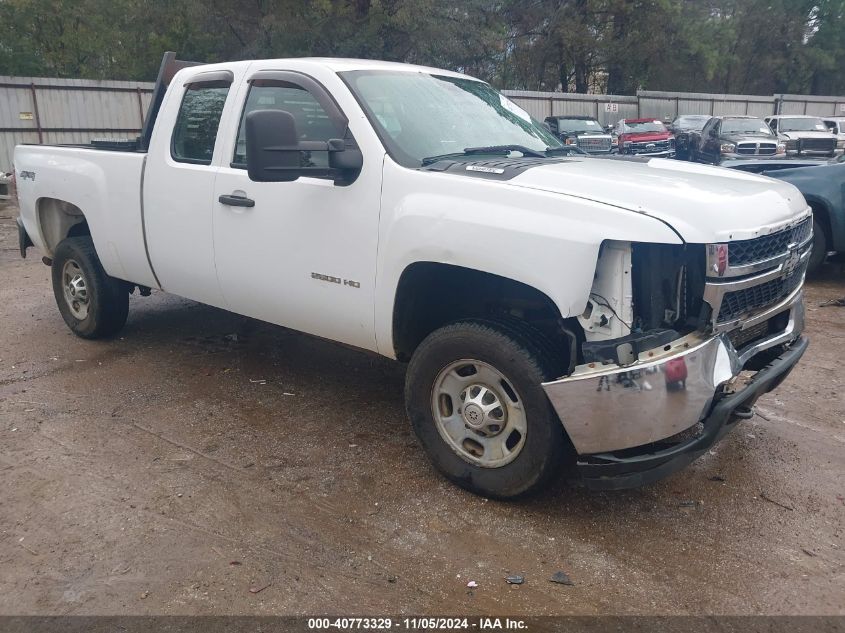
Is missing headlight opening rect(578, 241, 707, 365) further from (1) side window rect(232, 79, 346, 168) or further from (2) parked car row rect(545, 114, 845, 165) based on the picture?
(2) parked car row rect(545, 114, 845, 165)

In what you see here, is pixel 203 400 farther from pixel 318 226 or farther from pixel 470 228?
pixel 470 228

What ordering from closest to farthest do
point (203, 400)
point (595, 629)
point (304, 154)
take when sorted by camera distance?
point (595, 629)
point (304, 154)
point (203, 400)

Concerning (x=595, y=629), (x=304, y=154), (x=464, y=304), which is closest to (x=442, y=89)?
(x=304, y=154)

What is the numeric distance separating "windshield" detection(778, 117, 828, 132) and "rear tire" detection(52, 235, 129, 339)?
824 inches

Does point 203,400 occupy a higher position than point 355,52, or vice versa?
point 355,52

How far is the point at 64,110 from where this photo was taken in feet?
65.5

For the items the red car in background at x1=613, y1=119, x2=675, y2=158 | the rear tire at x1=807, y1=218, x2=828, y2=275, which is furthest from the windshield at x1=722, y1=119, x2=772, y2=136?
the rear tire at x1=807, y1=218, x2=828, y2=275

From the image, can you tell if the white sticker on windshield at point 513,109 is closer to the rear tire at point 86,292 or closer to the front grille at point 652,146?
the rear tire at point 86,292

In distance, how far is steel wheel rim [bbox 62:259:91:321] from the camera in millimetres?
6289

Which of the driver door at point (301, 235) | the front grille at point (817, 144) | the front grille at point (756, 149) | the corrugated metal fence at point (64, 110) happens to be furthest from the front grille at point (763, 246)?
the front grille at point (817, 144)

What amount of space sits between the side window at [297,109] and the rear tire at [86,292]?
81.7 inches

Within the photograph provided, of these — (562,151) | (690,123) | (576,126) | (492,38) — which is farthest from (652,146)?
(562,151)

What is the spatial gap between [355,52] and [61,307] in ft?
71.4

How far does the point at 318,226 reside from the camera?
164 inches
